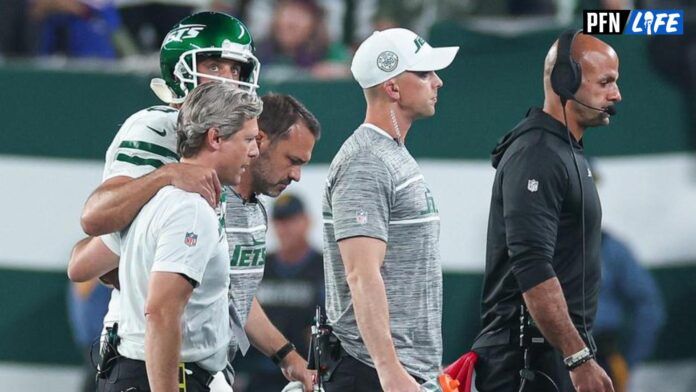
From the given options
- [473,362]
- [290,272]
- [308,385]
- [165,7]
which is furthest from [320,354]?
[165,7]

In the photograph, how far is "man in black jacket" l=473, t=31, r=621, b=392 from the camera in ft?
15.7

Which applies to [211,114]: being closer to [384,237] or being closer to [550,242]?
[384,237]

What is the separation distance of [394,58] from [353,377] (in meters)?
1.12

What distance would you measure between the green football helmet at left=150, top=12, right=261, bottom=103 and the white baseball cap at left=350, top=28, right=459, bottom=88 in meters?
0.42

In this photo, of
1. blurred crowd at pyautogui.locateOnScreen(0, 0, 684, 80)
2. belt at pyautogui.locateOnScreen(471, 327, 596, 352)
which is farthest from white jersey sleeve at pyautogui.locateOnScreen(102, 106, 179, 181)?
blurred crowd at pyautogui.locateOnScreen(0, 0, 684, 80)

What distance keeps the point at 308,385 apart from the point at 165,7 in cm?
414

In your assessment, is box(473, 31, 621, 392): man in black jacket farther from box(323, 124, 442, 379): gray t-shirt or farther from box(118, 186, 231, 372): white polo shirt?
box(118, 186, 231, 372): white polo shirt

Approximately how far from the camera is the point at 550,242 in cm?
481

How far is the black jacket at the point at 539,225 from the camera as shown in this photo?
15.8 ft

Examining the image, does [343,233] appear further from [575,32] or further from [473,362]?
[575,32]

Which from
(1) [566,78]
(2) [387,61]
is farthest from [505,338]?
(2) [387,61]

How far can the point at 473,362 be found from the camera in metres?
5.04

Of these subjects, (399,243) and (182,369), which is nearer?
(182,369)

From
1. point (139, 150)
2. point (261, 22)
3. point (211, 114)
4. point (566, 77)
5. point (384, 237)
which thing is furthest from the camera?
point (261, 22)
